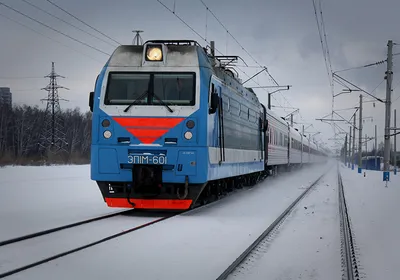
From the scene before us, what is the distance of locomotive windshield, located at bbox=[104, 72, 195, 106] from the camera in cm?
1142

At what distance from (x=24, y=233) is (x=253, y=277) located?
4640 mm

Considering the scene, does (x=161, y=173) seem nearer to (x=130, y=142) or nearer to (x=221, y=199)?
(x=130, y=142)

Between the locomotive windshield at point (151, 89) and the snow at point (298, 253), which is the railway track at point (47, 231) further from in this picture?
the snow at point (298, 253)

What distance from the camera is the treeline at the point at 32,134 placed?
5725 cm

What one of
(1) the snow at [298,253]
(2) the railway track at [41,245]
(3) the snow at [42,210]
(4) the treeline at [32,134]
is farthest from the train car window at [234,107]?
(4) the treeline at [32,134]

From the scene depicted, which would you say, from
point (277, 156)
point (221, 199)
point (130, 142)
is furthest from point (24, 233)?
point (277, 156)

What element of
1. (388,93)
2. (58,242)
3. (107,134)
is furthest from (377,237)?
(388,93)

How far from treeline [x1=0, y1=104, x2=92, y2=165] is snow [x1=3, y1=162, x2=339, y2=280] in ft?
136

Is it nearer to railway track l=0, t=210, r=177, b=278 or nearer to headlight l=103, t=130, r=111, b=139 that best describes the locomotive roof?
headlight l=103, t=130, r=111, b=139

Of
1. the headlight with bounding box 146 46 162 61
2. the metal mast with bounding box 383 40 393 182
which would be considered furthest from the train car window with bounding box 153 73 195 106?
the metal mast with bounding box 383 40 393 182

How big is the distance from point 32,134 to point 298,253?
68.9 meters

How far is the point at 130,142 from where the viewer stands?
36.4 ft

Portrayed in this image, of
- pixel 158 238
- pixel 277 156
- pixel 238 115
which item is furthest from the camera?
pixel 277 156

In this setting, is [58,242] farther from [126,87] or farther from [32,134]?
[32,134]
